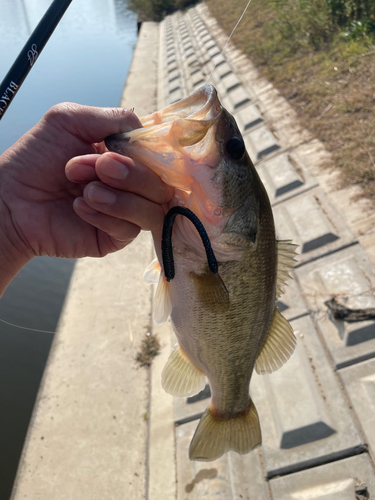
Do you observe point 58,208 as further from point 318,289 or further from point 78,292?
point 78,292

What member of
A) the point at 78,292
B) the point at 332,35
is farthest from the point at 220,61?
the point at 78,292

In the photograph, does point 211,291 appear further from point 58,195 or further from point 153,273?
point 58,195

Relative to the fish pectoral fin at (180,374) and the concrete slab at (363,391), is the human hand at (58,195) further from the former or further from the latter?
the concrete slab at (363,391)

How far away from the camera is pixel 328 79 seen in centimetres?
587

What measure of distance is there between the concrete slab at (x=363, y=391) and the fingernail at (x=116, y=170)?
2.23 metres

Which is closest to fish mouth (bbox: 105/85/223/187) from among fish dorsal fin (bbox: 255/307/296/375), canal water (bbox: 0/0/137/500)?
fish dorsal fin (bbox: 255/307/296/375)

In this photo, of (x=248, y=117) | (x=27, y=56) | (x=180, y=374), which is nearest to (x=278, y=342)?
(x=180, y=374)

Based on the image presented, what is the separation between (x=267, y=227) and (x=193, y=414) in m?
2.10

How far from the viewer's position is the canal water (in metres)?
4.05

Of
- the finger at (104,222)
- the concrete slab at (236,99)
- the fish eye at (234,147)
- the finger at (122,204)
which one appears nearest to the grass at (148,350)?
the finger at (104,222)

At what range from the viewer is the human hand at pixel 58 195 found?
1.51 m

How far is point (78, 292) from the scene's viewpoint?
4.77 m

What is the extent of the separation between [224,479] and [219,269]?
184 cm

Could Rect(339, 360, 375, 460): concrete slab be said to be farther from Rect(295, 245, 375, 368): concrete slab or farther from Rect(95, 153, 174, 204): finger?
Rect(95, 153, 174, 204): finger
